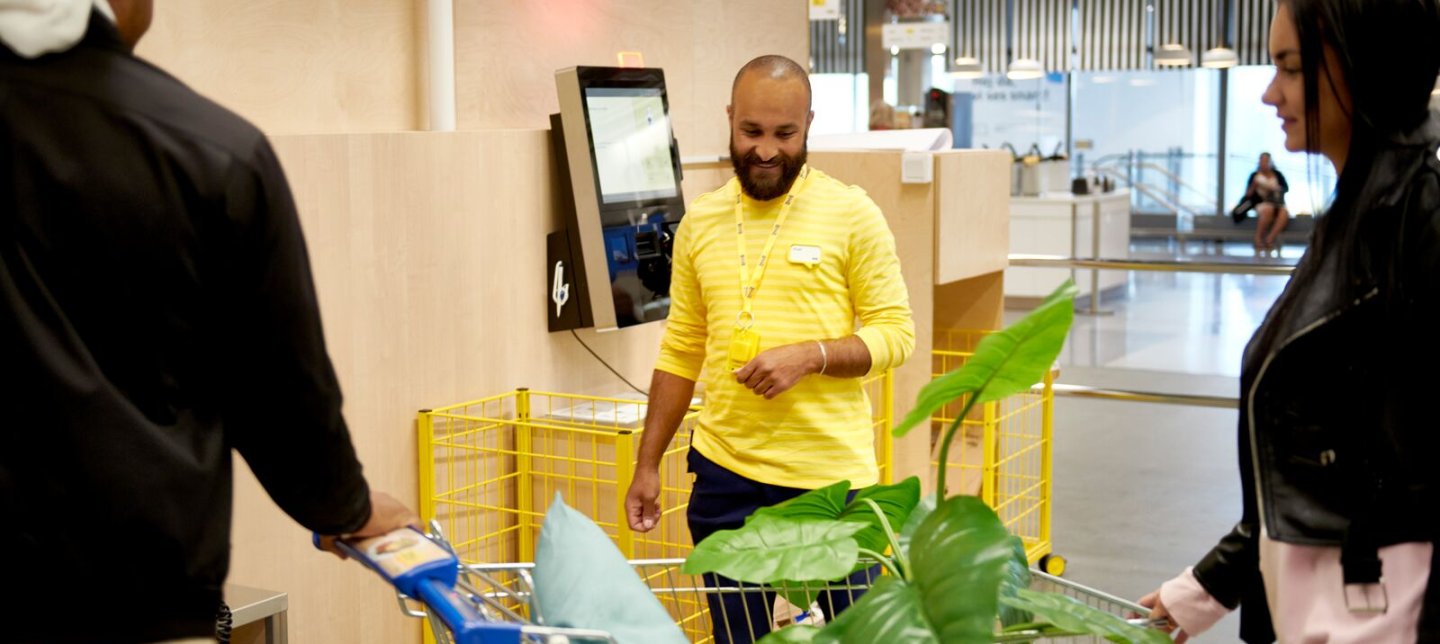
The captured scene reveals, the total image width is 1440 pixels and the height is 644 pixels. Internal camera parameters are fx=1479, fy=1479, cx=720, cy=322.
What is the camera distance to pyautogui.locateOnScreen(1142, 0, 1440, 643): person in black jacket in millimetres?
1449

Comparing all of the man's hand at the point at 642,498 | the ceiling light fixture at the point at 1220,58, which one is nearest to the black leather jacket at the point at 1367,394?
the man's hand at the point at 642,498

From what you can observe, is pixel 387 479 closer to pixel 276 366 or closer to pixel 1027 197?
pixel 276 366

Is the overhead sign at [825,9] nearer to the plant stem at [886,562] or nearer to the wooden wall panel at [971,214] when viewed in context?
the wooden wall panel at [971,214]

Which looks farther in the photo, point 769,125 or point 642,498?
point 642,498

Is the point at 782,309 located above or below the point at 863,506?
above

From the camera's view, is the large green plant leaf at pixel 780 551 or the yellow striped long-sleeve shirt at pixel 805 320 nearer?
the large green plant leaf at pixel 780 551

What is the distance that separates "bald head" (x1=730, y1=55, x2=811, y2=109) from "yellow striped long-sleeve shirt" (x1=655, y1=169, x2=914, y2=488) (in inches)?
7.9

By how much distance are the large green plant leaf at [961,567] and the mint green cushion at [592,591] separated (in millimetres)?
322

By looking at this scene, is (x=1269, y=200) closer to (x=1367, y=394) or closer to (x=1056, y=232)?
(x=1056, y=232)

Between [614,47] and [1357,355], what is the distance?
3.46 m

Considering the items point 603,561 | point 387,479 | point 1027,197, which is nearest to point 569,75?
point 387,479

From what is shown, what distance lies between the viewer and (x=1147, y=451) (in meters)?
7.38

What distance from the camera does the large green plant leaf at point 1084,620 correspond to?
1.67m

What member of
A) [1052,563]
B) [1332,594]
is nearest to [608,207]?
[1052,563]
